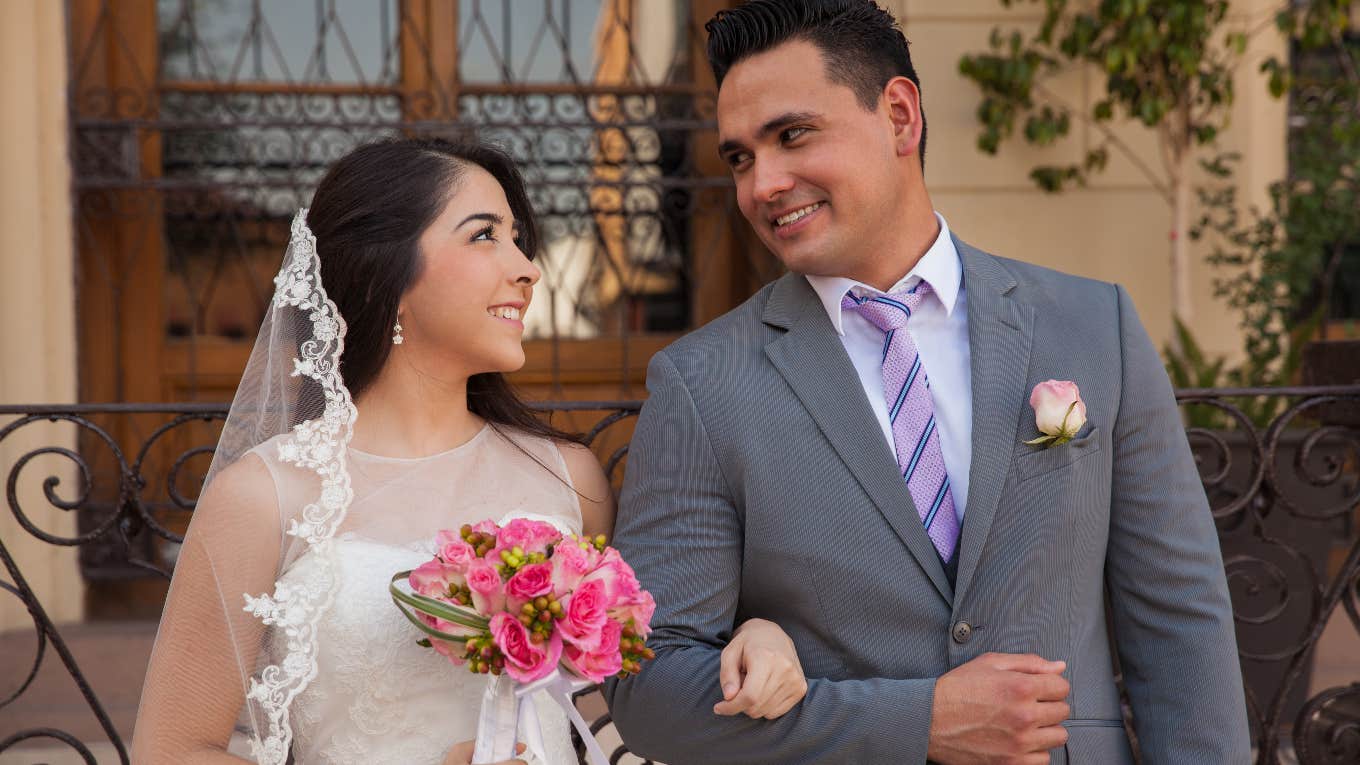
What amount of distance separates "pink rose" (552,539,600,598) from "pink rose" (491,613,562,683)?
3.1 inches

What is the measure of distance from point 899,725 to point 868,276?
802mm

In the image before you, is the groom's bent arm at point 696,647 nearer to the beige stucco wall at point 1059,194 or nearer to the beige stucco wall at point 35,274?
the beige stucco wall at point 1059,194

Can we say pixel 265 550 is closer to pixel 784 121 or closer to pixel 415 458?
pixel 415 458

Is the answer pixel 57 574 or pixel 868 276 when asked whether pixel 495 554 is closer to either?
pixel 868 276

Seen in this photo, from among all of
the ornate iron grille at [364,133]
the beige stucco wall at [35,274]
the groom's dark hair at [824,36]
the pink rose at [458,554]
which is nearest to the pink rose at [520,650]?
the pink rose at [458,554]

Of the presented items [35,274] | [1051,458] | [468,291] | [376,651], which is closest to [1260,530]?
[1051,458]

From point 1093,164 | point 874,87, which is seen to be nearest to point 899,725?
point 874,87

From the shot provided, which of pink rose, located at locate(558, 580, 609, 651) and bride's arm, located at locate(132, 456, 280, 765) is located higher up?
pink rose, located at locate(558, 580, 609, 651)

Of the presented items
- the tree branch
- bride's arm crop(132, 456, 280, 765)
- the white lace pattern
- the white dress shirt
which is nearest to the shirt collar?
the white dress shirt

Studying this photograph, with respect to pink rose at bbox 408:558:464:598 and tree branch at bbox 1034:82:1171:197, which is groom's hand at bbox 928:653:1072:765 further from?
tree branch at bbox 1034:82:1171:197

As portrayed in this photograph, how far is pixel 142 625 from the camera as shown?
16.7 feet

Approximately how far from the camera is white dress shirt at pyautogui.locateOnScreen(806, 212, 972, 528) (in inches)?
85.4

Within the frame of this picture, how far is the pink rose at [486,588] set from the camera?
1.88 m

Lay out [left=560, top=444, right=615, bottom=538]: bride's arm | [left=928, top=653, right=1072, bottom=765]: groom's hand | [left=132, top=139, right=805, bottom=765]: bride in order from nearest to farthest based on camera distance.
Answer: [left=928, top=653, right=1072, bottom=765]: groom's hand
[left=132, top=139, right=805, bottom=765]: bride
[left=560, top=444, right=615, bottom=538]: bride's arm
